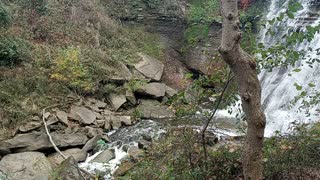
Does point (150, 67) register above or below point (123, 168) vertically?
above

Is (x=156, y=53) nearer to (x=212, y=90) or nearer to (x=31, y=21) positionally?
(x=31, y=21)

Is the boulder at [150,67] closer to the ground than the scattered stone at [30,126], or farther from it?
farther from it

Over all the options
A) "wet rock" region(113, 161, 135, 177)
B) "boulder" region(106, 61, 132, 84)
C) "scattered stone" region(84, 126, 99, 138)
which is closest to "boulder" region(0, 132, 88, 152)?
"scattered stone" region(84, 126, 99, 138)

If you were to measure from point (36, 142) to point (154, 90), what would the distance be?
410 centimetres

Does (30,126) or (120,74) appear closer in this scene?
(30,126)

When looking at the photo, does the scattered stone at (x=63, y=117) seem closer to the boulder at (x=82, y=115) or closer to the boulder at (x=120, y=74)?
the boulder at (x=82, y=115)

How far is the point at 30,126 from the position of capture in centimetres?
697

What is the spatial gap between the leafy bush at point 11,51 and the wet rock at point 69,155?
291 centimetres

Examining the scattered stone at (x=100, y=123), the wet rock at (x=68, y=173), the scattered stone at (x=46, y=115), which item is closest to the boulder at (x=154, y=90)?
the scattered stone at (x=100, y=123)

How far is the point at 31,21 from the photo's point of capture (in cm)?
978

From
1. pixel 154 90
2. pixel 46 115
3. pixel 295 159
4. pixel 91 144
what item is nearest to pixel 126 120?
pixel 91 144

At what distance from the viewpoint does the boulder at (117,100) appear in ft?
29.0

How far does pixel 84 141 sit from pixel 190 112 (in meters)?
3.97

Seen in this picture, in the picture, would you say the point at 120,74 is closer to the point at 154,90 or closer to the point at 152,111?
the point at 154,90
